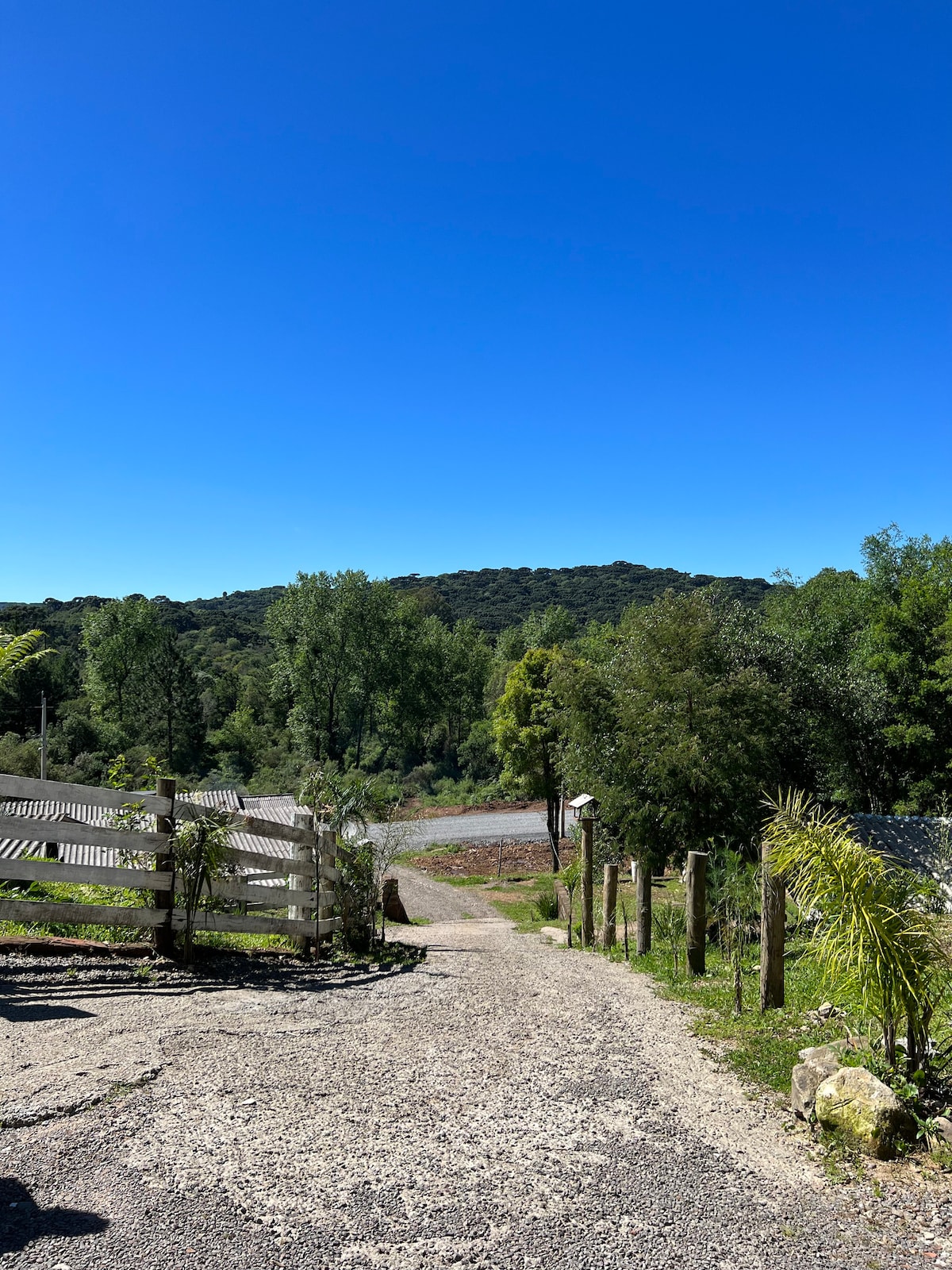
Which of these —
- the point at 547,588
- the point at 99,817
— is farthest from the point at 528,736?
the point at 547,588

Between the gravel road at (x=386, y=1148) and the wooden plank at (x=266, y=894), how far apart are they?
1.24 meters

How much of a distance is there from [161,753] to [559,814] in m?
27.6

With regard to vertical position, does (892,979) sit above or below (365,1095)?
above

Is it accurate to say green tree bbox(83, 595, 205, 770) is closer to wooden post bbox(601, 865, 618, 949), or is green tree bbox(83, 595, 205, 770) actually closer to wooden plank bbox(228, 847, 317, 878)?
Answer: wooden post bbox(601, 865, 618, 949)

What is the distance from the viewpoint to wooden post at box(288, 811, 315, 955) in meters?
9.23

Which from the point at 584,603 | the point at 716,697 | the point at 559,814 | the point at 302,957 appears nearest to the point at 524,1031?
the point at 302,957

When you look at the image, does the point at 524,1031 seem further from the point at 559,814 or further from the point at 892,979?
the point at 559,814

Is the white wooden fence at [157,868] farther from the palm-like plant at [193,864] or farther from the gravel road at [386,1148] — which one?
the gravel road at [386,1148]

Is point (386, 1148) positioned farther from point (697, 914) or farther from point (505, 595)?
point (505, 595)

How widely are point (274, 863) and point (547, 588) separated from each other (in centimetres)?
17160

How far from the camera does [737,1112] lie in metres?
4.85

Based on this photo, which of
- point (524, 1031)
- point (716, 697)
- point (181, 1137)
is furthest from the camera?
point (716, 697)

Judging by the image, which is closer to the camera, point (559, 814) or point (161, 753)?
→ point (559, 814)

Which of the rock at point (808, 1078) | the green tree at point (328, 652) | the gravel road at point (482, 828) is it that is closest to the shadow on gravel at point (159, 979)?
the rock at point (808, 1078)
